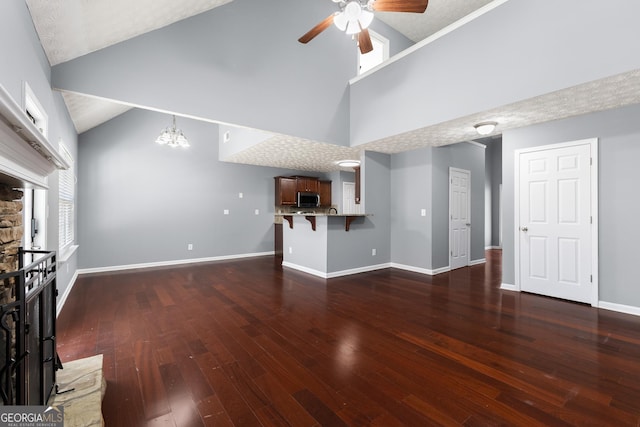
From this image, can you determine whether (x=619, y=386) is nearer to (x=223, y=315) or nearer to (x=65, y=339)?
(x=223, y=315)

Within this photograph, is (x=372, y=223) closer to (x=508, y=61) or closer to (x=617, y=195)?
(x=508, y=61)

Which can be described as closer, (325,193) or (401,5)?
(401,5)

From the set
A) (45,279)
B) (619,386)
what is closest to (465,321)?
(619,386)

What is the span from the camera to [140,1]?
2.54 metres

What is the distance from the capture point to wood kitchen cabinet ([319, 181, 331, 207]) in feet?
26.1

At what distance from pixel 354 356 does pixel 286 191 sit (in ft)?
17.9

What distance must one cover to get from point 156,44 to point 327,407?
12.9 feet

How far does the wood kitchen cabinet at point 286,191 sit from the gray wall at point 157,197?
0.50 meters

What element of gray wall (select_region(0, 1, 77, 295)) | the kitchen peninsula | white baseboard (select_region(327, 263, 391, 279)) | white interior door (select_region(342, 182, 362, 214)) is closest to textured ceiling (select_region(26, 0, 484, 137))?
gray wall (select_region(0, 1, 77, 295))

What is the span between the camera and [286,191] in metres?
7.22

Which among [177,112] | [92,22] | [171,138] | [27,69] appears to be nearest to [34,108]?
[27,69]

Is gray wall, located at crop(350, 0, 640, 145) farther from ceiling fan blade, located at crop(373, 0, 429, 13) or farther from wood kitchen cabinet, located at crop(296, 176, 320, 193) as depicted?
wood kitchen cabinet, located at crop(296, 176, 320, 193)

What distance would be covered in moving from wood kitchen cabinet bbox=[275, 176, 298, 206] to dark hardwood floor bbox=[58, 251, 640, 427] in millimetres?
3549

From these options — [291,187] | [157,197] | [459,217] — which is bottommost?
[459,217]
